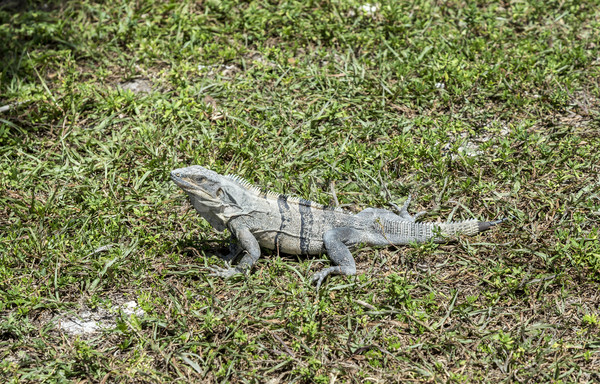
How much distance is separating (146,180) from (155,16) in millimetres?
2714

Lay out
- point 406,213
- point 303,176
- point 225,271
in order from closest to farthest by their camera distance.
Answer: point 225,271, point 406,213, point 303,176

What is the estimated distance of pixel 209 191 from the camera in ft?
16.1

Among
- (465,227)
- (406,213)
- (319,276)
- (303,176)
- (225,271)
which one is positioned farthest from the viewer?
(303,176)

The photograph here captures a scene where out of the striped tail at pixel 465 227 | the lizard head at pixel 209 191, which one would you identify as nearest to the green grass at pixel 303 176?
the striped tail at pixel 465 227

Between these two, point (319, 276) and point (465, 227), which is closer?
point (319, 276)

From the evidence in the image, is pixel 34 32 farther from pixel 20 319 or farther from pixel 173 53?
pixel 20 319

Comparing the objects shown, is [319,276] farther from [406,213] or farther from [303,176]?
[303,176]

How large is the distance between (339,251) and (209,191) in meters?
1.13

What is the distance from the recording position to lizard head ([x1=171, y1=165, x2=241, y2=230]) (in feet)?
15.9

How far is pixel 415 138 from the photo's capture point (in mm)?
6211

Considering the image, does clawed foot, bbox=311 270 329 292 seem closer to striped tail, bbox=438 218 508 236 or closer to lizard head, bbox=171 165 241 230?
lizard head, bbox=171 165 241 230

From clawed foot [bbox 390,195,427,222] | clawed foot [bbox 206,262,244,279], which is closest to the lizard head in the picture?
clawed foot [bbox 206,262,244,279]

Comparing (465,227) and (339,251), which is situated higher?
(465,227)

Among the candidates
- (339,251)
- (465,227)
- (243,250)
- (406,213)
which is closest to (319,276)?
(339,251)
